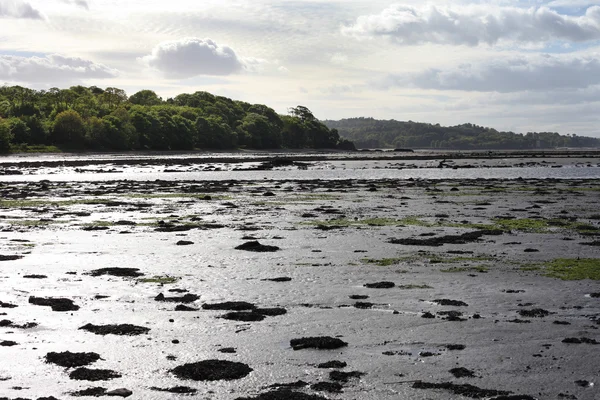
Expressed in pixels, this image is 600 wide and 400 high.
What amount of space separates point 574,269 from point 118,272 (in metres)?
11.8

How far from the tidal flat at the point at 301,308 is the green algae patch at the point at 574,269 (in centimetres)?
6

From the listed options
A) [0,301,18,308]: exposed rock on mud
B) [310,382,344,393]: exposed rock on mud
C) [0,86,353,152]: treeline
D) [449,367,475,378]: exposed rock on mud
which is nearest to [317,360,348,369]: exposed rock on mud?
[310,382,344,393]: exposed rock on mud

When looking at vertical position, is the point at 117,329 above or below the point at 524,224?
below

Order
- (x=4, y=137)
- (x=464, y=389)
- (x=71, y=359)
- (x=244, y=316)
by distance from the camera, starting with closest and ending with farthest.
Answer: (x=464, y=389) → (x=71, y=359) → (x=244, y=316) → (x=4, y=137)

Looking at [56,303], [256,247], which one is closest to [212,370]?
[56,303]

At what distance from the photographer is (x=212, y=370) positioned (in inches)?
396

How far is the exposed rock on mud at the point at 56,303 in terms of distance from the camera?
13.8 m

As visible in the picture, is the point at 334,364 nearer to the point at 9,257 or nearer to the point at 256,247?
the point at 256,247

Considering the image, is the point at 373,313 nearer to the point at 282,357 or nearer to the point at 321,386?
the point at 282,357

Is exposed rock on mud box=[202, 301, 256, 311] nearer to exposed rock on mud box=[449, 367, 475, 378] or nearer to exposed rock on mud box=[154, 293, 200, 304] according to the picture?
exposed rock on mud box=[154, 293, 200, 304]

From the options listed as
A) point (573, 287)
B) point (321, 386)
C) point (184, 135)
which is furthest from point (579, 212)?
point (184, 135)

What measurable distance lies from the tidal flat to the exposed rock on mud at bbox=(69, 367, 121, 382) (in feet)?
0.09

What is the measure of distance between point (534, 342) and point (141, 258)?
1219 centimetres

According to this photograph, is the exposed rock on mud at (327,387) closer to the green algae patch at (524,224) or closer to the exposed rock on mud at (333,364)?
the exposed rock on mud at (333,364)
